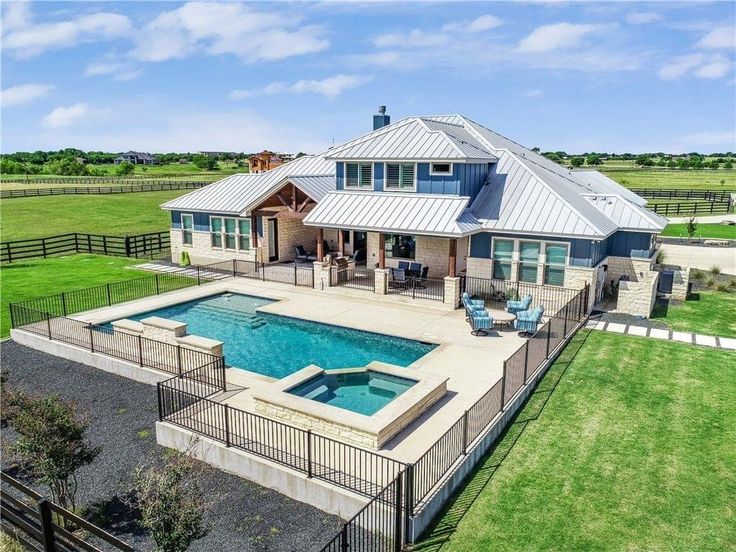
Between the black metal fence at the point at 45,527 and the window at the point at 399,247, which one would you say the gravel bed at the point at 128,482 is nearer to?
the black metal fence at the point at 45,527

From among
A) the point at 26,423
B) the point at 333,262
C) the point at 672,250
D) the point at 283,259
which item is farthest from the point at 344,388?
the point at 672,250

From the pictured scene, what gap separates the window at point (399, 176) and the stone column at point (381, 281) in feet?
13.1

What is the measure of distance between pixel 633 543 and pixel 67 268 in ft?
102

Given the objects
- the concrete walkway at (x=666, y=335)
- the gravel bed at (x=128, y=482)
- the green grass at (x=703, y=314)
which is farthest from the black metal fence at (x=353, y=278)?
the green grass at (x=703, y=314)

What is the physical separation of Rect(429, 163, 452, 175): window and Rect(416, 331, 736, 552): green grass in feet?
34.3

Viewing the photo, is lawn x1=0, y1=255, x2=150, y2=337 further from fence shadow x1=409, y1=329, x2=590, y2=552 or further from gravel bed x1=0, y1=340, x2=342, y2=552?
fence shadow x1=409, y1=329, x2=590, y2=552

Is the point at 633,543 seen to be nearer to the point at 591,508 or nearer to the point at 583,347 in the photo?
the point at 591,508

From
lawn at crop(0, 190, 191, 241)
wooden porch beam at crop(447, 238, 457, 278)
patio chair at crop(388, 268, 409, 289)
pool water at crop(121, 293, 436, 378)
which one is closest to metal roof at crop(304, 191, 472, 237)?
wooden porch beam at crop(447, 238, 457, 278)

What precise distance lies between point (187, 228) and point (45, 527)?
25.6m

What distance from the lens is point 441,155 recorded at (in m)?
A: 23.3

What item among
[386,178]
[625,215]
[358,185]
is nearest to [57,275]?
[358,185]

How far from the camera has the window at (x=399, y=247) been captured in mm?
27703

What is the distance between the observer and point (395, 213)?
2377 centimetres

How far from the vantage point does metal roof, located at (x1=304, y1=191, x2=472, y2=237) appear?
73.2 ft
